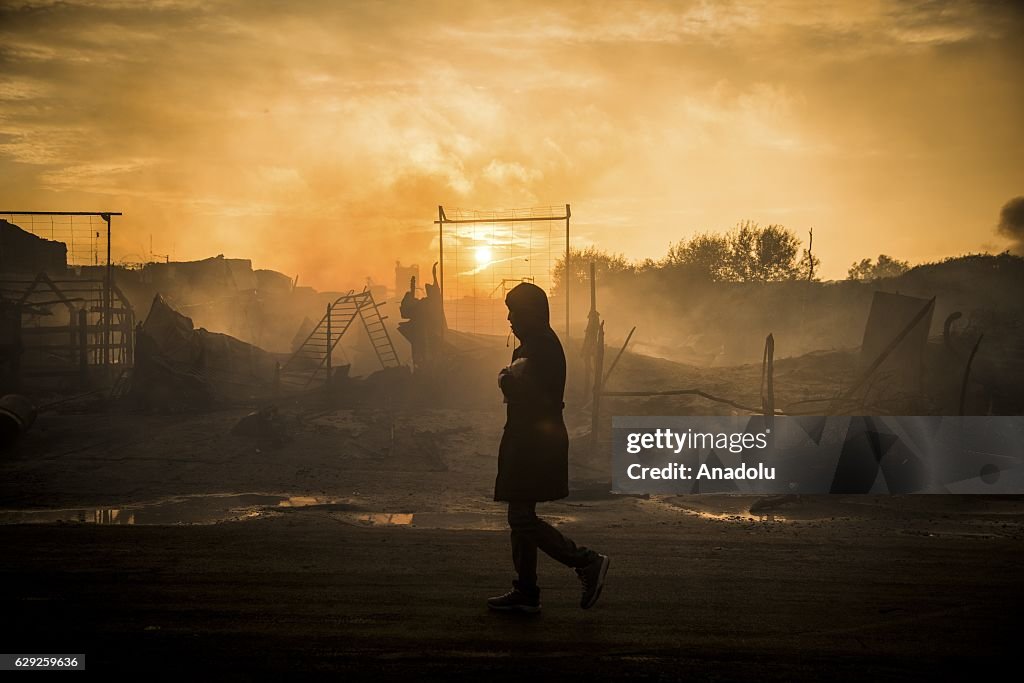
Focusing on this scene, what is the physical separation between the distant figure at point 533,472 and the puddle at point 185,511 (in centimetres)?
543

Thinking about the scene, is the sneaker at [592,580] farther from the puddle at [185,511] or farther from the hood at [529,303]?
the puddle at [185,511]

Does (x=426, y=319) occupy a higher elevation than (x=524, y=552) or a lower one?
higher

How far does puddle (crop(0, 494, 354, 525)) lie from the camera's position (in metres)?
9.78

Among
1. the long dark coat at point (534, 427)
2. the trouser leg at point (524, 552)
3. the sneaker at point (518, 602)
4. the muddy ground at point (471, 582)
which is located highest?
the long dark coat at point (534, 427)

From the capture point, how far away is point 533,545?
5746 millimetres

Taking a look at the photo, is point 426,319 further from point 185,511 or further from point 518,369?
point 518,369

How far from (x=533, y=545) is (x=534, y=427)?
87cm

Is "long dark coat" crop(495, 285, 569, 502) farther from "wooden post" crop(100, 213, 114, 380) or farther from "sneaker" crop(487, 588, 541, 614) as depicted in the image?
"wooden post" crop(100, 213, 114, 380)

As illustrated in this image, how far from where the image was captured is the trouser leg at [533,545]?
569 centimetres

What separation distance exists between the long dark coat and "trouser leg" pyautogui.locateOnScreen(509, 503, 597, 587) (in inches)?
5.4

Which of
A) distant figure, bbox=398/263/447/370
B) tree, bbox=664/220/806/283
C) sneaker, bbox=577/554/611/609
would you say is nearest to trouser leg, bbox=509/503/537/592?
sneaker, bbox=577/554/611/609

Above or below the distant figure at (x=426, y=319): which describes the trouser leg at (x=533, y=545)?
below

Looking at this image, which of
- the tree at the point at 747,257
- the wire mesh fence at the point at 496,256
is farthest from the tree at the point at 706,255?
the wire mesh fence at the point at 496,256

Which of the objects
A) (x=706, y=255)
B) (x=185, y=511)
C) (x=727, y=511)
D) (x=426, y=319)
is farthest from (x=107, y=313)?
(x=706, y=255)
